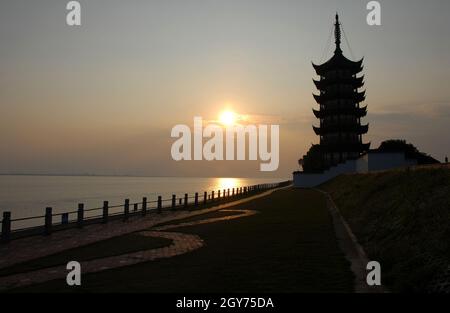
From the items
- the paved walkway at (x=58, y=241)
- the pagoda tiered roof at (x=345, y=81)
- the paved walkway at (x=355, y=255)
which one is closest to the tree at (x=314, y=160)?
the pagoda tiered roof at (x=345, y=81)

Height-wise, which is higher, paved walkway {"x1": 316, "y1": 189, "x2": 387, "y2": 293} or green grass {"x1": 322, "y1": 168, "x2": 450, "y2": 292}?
green grass {"x1": 322, "y1": 168, "x2": 450, "y2": 292}

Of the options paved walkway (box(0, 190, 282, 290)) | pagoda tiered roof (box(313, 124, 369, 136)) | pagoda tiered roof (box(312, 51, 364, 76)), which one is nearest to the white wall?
pagoda tiered roof (box(313, 124, 369, 136))

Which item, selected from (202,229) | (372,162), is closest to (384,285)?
(202,229)

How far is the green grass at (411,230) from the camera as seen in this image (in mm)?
8297

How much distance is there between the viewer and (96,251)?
45.6 feet

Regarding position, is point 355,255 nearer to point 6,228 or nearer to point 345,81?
point 6,228

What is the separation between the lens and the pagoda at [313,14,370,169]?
245 feet

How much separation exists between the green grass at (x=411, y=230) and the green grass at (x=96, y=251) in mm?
7247

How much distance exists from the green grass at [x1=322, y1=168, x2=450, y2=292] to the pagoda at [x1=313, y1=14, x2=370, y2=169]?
5647 centimetres

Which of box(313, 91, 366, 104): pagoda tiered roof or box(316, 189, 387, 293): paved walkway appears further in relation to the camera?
box(313, 91, 366, 104): pagoda tiered roof

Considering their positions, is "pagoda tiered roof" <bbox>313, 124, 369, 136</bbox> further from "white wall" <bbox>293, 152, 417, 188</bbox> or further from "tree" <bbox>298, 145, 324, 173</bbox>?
"white wall" <bbox>293, 152, 417, 188</bbox>

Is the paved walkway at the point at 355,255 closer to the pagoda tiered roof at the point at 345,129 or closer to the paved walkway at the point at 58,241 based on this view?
the paved walkway at the point at 58,241

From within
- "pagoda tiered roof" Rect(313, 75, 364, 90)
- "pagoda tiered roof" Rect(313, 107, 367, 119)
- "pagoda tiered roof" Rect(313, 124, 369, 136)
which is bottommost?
"pagoda tiered roof" Rect(313, 124, 369, 136)
